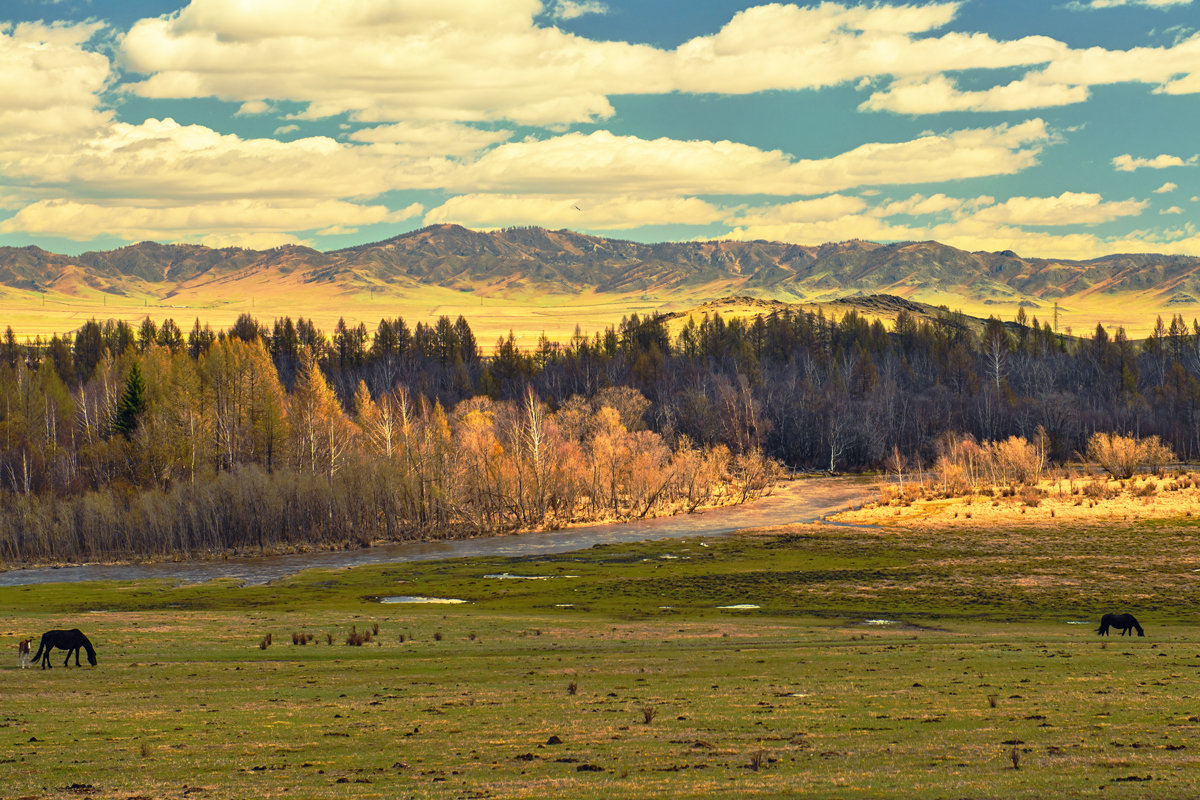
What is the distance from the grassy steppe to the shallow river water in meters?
21.8

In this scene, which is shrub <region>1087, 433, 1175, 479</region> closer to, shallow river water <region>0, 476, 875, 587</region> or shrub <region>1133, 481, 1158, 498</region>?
shrub <region>1133, 481, 1158, 498</region>

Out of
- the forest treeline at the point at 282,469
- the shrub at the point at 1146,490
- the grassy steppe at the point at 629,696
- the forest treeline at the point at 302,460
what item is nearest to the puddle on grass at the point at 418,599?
the grassy steppe at the point at 629,696

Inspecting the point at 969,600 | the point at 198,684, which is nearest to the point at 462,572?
the point at 969,600

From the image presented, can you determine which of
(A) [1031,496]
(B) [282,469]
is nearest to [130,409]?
(B) [282,469]

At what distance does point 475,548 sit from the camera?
9525 cm

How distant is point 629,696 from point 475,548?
69.4m

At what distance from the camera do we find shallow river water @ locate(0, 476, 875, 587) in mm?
82062

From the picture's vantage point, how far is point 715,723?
23250 mm

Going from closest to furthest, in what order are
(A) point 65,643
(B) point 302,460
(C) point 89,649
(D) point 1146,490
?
(A) point 65,643 → (C) point 89,649 → (D) point 1146,490 → (B) point 302,460

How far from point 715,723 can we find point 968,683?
9228 mm

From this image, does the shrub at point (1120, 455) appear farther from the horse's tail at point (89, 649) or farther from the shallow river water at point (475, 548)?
the horse's tail at point (89, 649)

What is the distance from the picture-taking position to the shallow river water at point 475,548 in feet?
269

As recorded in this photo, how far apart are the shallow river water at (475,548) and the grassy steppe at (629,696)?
21801mm

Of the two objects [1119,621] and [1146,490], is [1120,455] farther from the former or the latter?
[1119,621]
